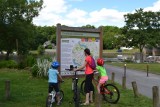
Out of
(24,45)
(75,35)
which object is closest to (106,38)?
(24,45)

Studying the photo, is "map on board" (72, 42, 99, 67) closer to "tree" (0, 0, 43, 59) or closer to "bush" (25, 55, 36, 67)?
"bush" (25, 55, 36, 67)

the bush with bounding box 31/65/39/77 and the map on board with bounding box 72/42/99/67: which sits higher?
the map on board with bounding box 72/42/99/67

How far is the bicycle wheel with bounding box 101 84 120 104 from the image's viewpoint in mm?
12578

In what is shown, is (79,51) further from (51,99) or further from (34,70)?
(34,70)

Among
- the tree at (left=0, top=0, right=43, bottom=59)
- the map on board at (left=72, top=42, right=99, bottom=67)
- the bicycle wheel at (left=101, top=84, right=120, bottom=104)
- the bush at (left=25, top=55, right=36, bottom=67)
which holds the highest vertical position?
the tree at (left=0, top=0, right=43, bottom=59)

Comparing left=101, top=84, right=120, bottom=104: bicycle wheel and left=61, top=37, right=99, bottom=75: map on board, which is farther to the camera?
left=61, top=37, right=99, bottom=75: map on board

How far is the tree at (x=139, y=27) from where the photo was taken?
7156 centimetres

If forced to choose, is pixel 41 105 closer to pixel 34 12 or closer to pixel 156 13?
pixel 34 12

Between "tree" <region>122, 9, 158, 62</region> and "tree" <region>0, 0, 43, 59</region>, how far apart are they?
2927 cm

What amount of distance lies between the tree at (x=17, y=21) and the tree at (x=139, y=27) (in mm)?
29274

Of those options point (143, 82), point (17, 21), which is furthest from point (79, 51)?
point (17, 21)

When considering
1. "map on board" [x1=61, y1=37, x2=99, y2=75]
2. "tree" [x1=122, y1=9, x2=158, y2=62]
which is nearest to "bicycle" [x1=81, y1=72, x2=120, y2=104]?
"map on board" [x1=61, y1=37, x2=99, y2=75]

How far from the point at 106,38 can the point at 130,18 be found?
43399 millimetres

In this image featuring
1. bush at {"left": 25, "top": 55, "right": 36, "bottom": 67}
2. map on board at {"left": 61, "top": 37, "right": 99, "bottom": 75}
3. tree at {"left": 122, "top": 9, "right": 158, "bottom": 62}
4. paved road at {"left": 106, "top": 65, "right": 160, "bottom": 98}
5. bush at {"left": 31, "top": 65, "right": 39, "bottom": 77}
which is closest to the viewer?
map on board at {"left": 61, "top": 37, "right": 99, "bottom": 75}
